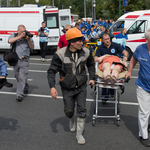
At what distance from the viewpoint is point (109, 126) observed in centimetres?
534

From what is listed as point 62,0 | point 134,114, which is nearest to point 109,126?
point 134,114

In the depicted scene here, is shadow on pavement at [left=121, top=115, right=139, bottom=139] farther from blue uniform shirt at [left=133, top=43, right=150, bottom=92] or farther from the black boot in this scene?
blue uniform shirt at [left=133, top=43, right=150, bottom=92]

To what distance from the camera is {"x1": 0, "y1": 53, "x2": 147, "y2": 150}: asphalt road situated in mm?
4484

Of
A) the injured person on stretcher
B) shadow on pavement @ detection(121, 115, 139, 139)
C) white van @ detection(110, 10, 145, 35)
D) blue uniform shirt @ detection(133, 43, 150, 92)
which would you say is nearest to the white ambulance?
white van @ detection(110, 10, 145, 35)

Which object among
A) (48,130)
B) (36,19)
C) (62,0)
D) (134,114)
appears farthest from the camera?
(62,0)

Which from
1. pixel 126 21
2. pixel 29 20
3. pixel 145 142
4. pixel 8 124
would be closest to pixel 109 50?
pixel 145 142

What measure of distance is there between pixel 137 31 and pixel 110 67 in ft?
31.0

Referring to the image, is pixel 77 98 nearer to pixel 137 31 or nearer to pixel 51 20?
→ pixel 137 31

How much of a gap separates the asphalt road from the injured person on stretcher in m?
0.96

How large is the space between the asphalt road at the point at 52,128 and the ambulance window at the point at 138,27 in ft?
24.4

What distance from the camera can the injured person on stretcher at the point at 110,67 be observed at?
5156 mm

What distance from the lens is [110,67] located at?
5.56m

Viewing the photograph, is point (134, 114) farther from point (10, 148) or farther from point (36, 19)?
point (36, 19)

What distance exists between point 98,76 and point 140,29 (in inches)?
382
